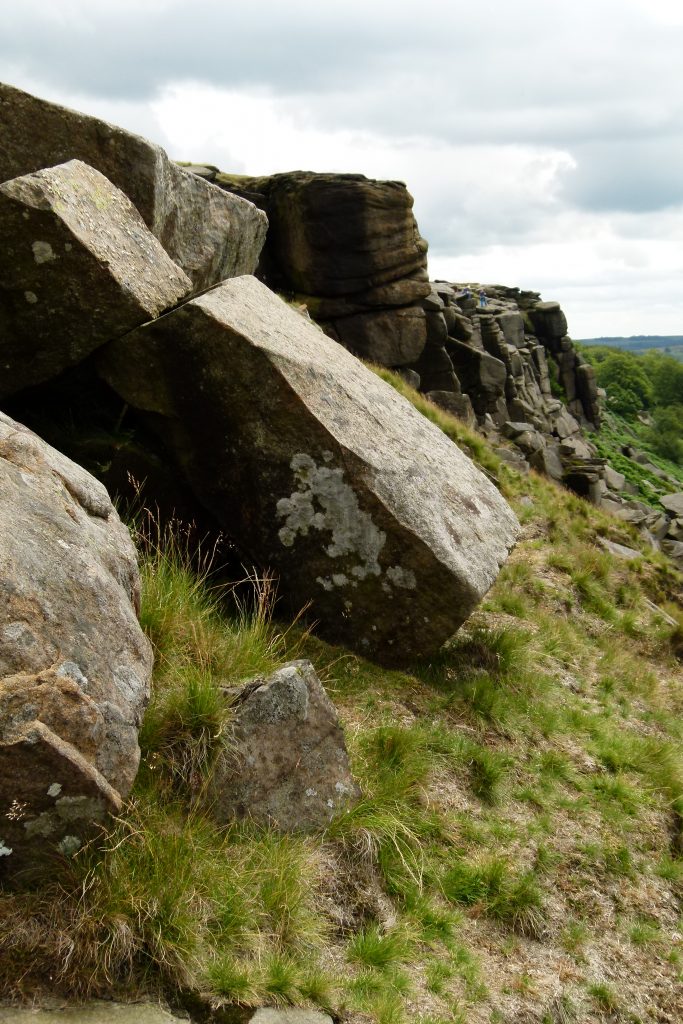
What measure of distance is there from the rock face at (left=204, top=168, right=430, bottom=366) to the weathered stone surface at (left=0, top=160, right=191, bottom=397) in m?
15.4

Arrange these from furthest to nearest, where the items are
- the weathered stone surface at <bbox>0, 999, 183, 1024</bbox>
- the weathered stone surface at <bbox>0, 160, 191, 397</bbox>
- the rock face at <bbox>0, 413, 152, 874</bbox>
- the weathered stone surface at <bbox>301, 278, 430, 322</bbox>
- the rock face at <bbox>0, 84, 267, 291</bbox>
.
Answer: the weathered stone surface at <bbox>301, 278, 430, 322</bbox>, the rock face at <bbox>0, 84, 267, 291</bbox>, the weathered stone surface at <bbox>0, 160, 191, 397</bbox>, the rock face at <bbox>0, 413, 152, 874</bbox>, the weathered stone surface at <bbox>0, 999, 183, 1024</bbox>

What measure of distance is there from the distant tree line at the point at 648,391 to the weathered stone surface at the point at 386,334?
62.9m

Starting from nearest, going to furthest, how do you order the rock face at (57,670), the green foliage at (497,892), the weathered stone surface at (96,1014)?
1. the weathered stone surface at (96,1014)
2. the rock face at (57,670)
3. the green foliage at (497,892)

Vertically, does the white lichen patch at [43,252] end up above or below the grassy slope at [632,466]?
above

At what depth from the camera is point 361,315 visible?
23.5 meters

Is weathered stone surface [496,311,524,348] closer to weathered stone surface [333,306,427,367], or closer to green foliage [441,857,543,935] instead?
weathered stone surface [333,306,427,367]

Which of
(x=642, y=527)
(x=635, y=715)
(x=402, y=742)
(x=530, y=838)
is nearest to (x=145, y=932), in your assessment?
(x=402, y=742)

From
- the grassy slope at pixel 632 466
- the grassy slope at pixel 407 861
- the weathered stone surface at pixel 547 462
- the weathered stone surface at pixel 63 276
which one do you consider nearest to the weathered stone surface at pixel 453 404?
the weathered stone surface at pixel 547 462

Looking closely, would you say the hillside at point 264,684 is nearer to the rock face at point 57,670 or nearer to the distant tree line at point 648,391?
the rock face at point 57,670

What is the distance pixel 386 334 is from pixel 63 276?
17.2 meters

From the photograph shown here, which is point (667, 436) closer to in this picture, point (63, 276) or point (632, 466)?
point (632, 466)

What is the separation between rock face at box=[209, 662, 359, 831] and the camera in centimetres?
549

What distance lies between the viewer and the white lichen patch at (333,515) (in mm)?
7406

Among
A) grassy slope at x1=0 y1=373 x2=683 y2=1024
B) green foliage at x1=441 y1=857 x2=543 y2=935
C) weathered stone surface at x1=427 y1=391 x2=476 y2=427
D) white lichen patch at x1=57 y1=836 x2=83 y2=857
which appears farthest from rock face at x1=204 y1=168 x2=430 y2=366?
white lichen patch at x1=57 y1=836 x2=83 y2=857
